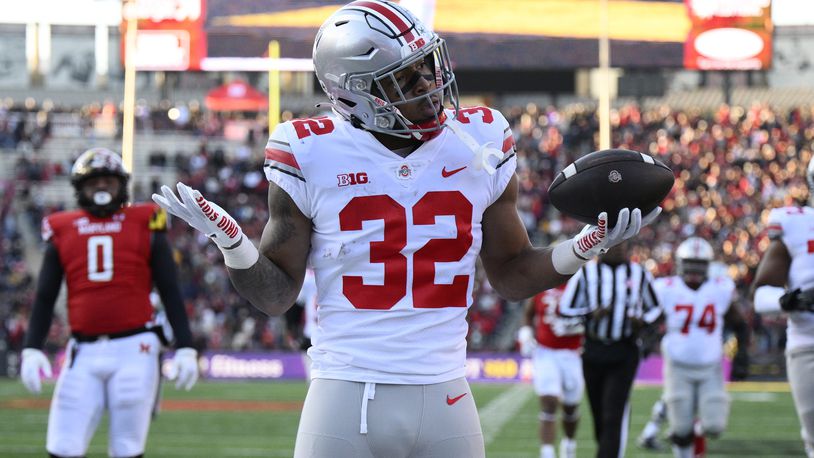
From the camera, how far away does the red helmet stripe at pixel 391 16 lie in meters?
3.04

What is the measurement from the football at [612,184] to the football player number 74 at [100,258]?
2.72 metres

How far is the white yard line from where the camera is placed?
11736mm

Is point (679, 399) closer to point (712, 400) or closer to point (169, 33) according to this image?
point (712, 400)

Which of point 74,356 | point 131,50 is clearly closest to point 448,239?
point 74,356

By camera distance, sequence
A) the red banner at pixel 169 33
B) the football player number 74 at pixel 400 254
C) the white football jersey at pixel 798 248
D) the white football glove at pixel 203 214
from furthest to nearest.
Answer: the red banner at pixel 169 33, the white football jersey at pixel 798 248, the football player number 74 at pixel 400 254, the white football glove at pixel 203 214

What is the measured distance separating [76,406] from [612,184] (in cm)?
286

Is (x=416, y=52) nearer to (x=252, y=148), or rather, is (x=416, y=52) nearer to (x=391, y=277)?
(x=391, y=277)

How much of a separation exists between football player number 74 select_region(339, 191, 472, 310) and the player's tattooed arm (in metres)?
0.13

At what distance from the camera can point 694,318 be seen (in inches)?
356

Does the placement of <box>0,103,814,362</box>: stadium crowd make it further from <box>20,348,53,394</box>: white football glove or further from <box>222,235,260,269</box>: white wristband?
<box>222,235,260,269</box>: white wristband

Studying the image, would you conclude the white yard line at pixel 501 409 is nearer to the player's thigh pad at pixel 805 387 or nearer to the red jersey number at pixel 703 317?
the red jersey number at pixel 703 317

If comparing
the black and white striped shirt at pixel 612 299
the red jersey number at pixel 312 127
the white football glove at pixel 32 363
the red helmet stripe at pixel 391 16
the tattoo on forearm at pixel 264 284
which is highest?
the red helmet stripe at pixel 391 16

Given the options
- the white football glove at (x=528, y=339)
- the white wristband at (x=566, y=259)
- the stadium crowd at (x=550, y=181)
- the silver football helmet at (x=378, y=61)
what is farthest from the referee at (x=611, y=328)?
the stadium crowd at (x=550, y=181)

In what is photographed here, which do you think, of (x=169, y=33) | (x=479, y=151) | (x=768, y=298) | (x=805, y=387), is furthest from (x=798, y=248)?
(x=169, y=33)
